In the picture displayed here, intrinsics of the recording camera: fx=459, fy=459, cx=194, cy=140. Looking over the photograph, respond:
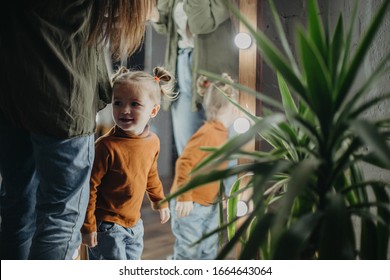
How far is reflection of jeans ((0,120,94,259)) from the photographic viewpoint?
1.54m

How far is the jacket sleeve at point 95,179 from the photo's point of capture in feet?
5.76

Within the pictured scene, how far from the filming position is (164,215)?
1861mm

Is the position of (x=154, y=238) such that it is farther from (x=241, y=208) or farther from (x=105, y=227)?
(x=241, y=208)

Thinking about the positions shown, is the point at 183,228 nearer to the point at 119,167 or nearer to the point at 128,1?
the point at 119,167

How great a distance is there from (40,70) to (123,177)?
1.73 ft

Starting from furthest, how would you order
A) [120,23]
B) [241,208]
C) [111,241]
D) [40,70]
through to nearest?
[241,208], [111,241], [120,23], [40,70]

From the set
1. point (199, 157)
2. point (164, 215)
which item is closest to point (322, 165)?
point (199, 157)

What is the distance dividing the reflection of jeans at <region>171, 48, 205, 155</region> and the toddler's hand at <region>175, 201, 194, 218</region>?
0.70ft

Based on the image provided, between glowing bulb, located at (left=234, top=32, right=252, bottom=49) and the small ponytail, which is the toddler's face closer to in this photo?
the small ponytail

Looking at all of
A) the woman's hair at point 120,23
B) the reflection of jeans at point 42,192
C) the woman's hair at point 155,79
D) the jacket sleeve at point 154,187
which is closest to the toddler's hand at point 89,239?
the reflection of jeans at point 42,192

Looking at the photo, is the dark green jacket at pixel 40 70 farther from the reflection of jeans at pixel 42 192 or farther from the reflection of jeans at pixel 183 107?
the reflection of jeans at pixel 183 107

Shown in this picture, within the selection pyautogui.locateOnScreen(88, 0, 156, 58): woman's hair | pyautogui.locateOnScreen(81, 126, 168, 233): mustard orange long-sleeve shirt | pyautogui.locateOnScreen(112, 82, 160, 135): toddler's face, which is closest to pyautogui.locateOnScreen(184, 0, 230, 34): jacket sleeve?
pyautogui.locateOnScreen(88, 0, 156, 58): woman's hair
